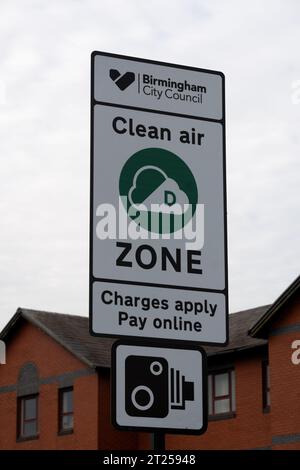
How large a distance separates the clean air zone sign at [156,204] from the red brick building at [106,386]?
28.9 m

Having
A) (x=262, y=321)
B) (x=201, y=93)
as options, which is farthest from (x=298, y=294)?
(x=201, y=93)

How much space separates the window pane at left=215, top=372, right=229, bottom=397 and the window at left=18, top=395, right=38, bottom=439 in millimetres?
9239

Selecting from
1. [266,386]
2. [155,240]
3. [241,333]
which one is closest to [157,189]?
[155,240]

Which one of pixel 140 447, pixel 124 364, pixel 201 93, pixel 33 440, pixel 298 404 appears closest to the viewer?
pixel 124 364

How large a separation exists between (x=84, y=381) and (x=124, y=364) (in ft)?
121

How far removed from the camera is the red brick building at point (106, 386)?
3406 cm

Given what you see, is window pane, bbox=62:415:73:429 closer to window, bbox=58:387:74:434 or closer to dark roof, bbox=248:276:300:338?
window, bbox=58:387:74:434

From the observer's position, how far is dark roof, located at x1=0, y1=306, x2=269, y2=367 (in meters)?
38.2

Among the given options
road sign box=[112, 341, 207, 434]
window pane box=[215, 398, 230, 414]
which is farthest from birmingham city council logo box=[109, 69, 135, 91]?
window pane box=[215, 398, 230, 414]

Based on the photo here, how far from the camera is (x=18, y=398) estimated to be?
44969 mm

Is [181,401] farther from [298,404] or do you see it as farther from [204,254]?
[298,404]

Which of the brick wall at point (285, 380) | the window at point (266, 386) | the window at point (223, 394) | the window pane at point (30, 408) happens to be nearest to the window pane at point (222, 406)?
the window at point (223, 394)

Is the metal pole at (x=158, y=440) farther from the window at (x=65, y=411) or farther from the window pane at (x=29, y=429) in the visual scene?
the window pane at (x=29, y=429)

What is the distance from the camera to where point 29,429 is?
44.0 meters
